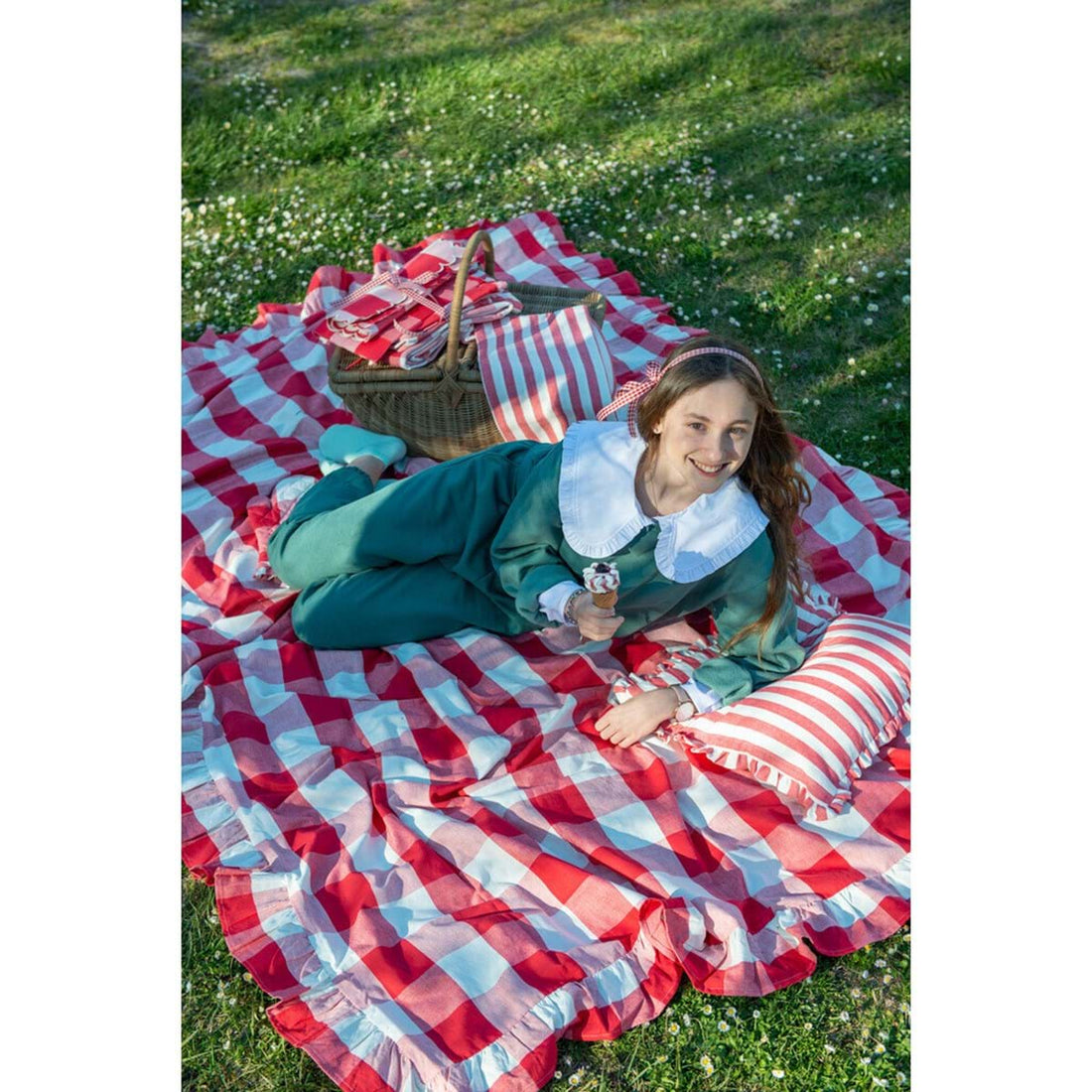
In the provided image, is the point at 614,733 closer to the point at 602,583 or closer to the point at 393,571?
the point at 602,583

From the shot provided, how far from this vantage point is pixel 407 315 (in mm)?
4551

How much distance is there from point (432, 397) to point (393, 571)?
0.86 m

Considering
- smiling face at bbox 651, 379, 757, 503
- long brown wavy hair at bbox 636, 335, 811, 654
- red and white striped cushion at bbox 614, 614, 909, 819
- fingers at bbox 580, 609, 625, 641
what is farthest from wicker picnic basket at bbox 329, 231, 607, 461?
red and white striped cushion at bbox 614, 614, 909, 819

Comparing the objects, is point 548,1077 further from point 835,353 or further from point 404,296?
point 835,353

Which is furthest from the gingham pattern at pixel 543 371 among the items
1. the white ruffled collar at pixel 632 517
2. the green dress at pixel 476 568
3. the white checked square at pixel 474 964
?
the white checked square at pixel 474 964

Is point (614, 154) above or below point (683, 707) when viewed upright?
above

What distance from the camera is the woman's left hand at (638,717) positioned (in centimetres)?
372

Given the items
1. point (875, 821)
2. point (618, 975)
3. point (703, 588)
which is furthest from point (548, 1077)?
point (703, 588)

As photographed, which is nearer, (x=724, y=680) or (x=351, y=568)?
(x=724, y=680)

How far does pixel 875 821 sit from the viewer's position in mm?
3531

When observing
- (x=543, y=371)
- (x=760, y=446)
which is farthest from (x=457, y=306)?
(x=760, y=446)

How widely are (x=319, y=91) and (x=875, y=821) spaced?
5.66 meters

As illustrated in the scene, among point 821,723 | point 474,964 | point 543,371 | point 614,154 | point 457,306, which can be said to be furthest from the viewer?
point 614,154

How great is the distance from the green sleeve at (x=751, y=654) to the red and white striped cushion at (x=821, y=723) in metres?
0.04
